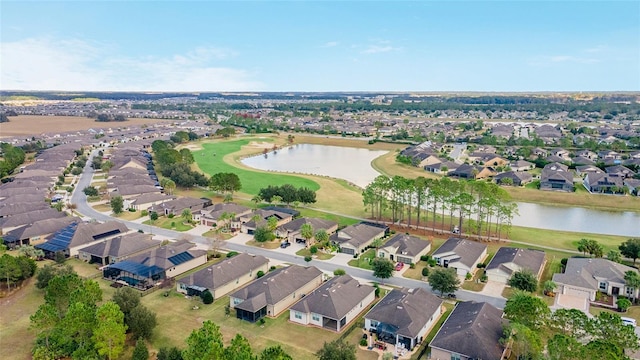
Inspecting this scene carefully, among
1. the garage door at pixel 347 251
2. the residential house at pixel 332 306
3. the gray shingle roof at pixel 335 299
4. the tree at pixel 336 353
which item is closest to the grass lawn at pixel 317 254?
the garage door at pixel 347 251

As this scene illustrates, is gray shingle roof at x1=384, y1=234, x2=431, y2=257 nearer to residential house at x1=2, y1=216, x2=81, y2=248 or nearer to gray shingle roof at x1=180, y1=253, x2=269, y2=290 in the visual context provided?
gray shingle roof at x1=180, y1=253, x2=269, y2=290

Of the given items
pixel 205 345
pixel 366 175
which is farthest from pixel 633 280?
pixel 366 175

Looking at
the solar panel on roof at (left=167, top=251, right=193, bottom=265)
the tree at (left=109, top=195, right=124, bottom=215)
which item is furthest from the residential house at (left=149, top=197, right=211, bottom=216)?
the solar panel on roof at (left=167, top=251, right=193, bottom=265)

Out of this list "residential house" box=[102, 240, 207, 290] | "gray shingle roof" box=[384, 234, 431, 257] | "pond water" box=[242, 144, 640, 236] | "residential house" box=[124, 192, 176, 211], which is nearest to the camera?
"residential house" box=[102, 240, 207, 290]

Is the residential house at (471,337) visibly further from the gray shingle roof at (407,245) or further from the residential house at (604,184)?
the residential house at (604,184)

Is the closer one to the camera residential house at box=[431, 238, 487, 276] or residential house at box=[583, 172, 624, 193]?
residential house at box=[431, 238, 487, 276]

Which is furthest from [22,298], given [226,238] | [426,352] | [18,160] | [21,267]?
[18,160]

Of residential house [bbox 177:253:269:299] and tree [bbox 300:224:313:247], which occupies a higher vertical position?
tree [bbox 300:224:313:247]

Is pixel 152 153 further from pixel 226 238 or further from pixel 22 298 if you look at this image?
pixel 22 298
